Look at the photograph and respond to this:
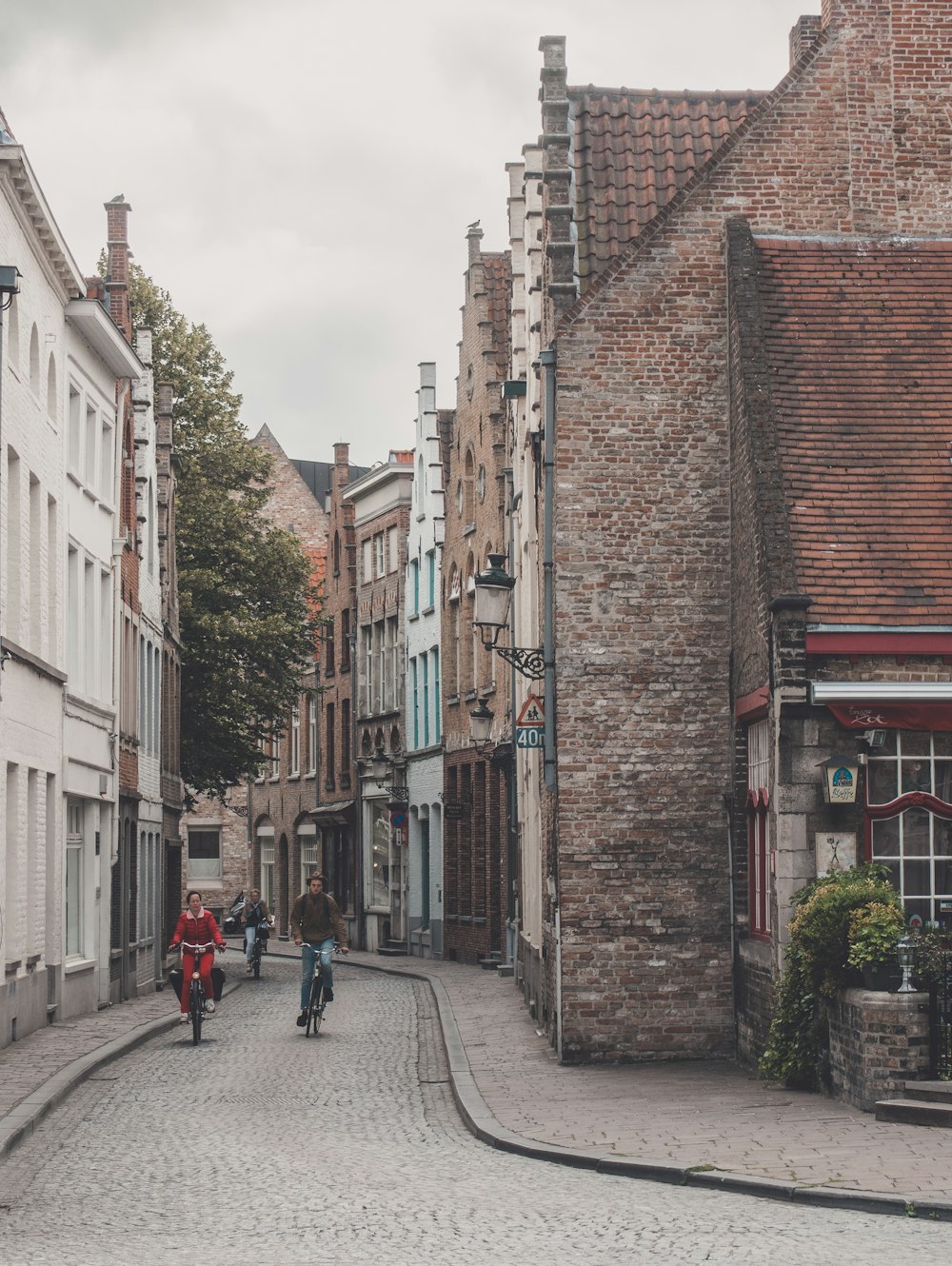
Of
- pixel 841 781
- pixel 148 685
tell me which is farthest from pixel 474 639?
pixel 841 781

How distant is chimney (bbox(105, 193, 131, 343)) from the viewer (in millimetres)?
33312

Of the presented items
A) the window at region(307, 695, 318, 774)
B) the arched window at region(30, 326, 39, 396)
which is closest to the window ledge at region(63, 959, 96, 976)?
the arched window at region(30, 326, 39, 396)

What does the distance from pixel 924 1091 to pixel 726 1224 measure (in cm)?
397

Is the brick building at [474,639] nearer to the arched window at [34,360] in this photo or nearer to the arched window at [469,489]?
the arched window at [469,489]

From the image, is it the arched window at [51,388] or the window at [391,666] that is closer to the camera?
the arched window at [51,388]

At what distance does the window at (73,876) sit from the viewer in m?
26.1

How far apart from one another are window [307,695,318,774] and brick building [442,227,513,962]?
15.3 meters

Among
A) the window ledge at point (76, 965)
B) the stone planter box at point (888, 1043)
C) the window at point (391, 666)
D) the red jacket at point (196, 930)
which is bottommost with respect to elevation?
the window ledge at point (76, 965)

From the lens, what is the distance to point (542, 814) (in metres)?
20.9

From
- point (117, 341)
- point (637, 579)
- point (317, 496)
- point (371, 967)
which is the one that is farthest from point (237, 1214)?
point (317, 496)

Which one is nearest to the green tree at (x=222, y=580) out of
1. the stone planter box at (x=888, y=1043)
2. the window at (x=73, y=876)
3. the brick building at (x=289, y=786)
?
the window at (x=73, y=876)

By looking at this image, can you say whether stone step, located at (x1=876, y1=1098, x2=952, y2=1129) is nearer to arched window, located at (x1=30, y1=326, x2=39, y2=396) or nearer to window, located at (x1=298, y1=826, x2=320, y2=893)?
arched window, located at (x1=30, y1=326, x2=39, y2=396)

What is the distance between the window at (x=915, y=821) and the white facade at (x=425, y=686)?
87.7 ft

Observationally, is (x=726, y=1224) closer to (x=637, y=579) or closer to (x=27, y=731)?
(x=637, y=579)
